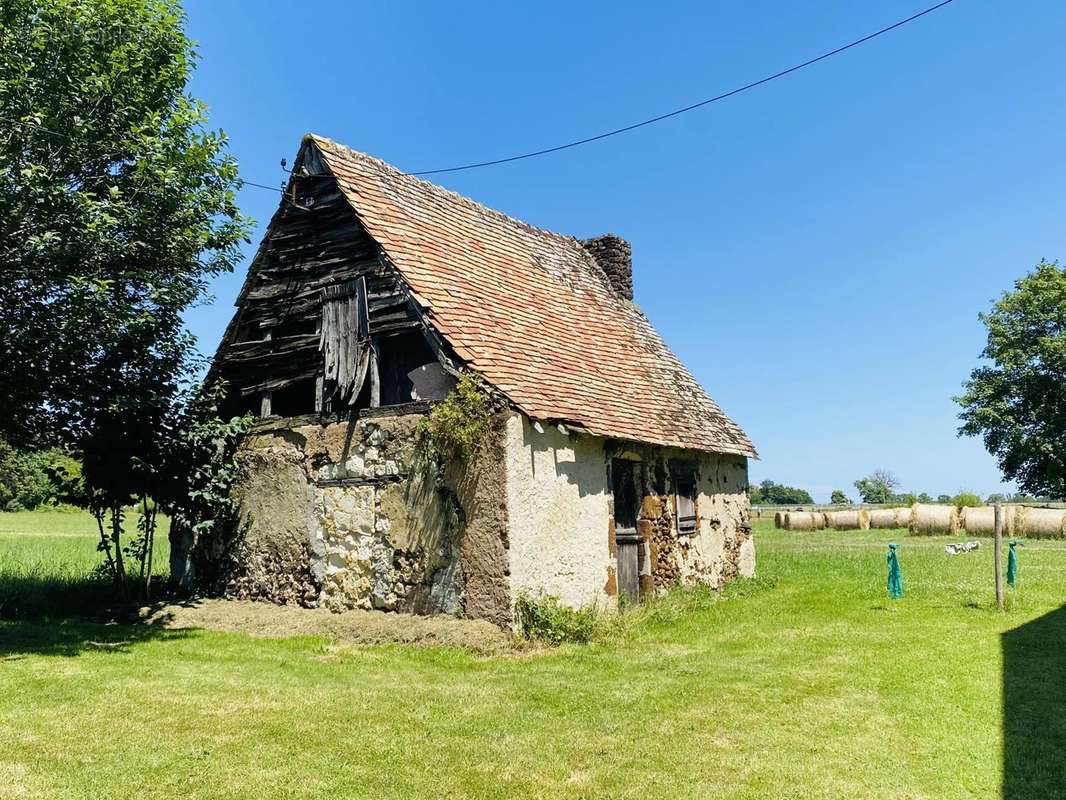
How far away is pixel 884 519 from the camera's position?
1379 inches

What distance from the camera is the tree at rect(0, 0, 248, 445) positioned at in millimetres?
9406

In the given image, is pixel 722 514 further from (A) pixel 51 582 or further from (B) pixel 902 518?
(B) pixel 902 518

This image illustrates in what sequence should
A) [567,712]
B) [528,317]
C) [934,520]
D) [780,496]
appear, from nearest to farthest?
1. [567,712]
2. [528,317]
3. [934,520]
4. [780,496]

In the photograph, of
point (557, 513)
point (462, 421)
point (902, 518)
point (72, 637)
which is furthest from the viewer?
point (902, 518)

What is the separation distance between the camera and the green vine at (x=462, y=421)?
9953mm

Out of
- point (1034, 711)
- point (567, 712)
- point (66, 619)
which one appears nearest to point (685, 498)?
point (1034, 711)

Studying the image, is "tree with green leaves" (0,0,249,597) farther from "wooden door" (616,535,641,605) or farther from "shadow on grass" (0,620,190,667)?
"wooden door" (616,535,641,605)

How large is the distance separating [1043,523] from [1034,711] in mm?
24103

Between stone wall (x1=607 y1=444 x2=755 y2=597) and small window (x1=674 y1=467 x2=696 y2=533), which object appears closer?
stone wall (x1=607 y1=444 x2=755 y2=597)

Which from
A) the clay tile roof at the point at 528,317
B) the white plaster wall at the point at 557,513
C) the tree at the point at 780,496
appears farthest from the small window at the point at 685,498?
the tree at the point at 780,496

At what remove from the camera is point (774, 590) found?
15.2m

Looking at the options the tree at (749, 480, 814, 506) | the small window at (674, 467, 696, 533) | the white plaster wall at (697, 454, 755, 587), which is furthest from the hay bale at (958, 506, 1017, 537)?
the tree at (749, 480, 814, 506)

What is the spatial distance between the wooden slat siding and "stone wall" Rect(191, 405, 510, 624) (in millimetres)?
926

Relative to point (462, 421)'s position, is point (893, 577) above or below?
below
